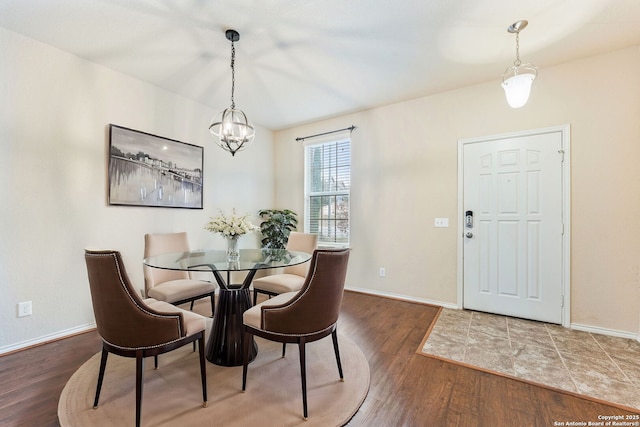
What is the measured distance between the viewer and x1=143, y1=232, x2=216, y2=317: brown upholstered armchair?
226 cm

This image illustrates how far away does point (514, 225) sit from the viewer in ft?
9.51

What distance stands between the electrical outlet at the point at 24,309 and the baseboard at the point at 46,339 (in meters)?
0.23

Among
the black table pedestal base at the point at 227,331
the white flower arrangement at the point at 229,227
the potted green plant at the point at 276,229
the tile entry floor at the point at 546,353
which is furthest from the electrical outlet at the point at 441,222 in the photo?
the black table pedestal base at the point at 227,331

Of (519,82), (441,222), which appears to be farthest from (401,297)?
(519,82)

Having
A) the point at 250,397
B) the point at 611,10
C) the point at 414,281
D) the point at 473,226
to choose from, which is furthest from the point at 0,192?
the point at 611,10

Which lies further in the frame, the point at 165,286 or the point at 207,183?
the point at 207,183

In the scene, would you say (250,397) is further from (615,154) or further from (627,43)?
(627,43)

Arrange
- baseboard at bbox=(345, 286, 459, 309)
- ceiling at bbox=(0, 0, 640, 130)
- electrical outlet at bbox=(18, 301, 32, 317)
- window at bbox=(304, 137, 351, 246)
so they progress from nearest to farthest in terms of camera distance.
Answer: ceiling at bbox=(0, 0, 640, 130) → electrical outlet at bbox=(18, 301, 32, 317) → baseboard at bbox=(345, 286, 459, 309) → window at bbox=(304, 137, 351, 246)

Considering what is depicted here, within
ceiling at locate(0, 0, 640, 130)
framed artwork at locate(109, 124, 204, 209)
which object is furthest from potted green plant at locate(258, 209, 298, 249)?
ceiling at locate(0, 0, 640, 130)

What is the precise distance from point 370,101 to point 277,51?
1.54 m

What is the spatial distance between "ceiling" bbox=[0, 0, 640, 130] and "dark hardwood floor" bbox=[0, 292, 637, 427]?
8.63 ft

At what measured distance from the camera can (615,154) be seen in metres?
2.49

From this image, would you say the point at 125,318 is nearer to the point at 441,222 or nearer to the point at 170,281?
the point at 170,281

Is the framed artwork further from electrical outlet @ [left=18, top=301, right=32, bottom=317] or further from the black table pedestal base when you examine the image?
the black table pedestal base
